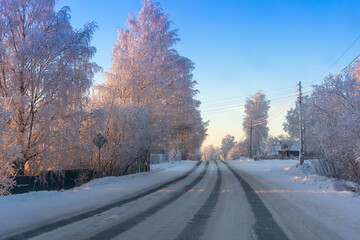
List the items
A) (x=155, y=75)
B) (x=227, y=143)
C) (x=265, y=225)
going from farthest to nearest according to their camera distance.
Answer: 1. (x=227, y=143)
2. (x=155, y=75)
3. (x=265, y=225)

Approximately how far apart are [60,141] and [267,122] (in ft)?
160

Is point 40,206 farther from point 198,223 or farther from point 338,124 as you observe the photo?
point 338,124

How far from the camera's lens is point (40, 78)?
12766mm

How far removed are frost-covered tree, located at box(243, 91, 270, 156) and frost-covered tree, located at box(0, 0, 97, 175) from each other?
151 feet

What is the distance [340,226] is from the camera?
239 inches

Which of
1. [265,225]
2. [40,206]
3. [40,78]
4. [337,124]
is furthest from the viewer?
[337,124]

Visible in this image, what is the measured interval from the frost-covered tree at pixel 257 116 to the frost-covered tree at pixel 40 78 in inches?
1816

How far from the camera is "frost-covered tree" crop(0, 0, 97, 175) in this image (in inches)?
493

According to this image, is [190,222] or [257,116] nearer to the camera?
[190,222]

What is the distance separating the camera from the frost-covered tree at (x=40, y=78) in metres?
12.5

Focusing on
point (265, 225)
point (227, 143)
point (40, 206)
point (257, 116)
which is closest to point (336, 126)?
point (265, 225)

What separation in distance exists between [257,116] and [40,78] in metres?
48.6

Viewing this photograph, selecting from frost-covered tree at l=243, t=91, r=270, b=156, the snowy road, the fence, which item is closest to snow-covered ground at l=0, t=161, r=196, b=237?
the snowy road

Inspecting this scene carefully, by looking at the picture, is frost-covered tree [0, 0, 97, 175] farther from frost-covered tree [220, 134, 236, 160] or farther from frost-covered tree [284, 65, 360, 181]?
frost-covered tree [220, 134, 236, 160]
